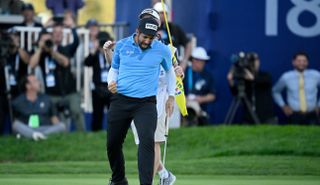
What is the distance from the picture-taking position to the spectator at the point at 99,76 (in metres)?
21.8

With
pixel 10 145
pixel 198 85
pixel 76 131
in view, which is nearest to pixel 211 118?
pixel 198 85

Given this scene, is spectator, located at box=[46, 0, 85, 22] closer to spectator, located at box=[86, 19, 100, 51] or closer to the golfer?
spectator, located at box=[86, 19, 100, 51]

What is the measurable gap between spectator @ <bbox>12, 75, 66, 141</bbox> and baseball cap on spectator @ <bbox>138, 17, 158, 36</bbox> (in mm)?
8310

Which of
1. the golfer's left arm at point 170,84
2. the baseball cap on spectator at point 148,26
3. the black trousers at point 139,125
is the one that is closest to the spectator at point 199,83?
the golfer's left arm at point 170,84

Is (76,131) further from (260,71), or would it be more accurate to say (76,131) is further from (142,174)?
(142,174)

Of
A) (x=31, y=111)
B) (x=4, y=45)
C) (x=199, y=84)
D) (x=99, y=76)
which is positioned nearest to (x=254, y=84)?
(x=199, y=84)

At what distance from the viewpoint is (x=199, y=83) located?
71.7 ft

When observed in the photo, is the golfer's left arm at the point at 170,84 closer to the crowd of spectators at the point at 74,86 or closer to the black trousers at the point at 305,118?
the crowd of spectators at the point at 74,86

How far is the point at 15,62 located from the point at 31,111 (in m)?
1.18

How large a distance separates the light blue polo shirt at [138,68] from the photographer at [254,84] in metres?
8.75

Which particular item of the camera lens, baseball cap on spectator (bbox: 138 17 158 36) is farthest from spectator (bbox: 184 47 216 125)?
baseball cap on spectator (bbox: 138 17 158 36)

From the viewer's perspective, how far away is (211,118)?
22703 millimetres

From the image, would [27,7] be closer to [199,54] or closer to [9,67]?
[9,67]

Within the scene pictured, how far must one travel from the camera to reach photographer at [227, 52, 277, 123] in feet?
71.7
